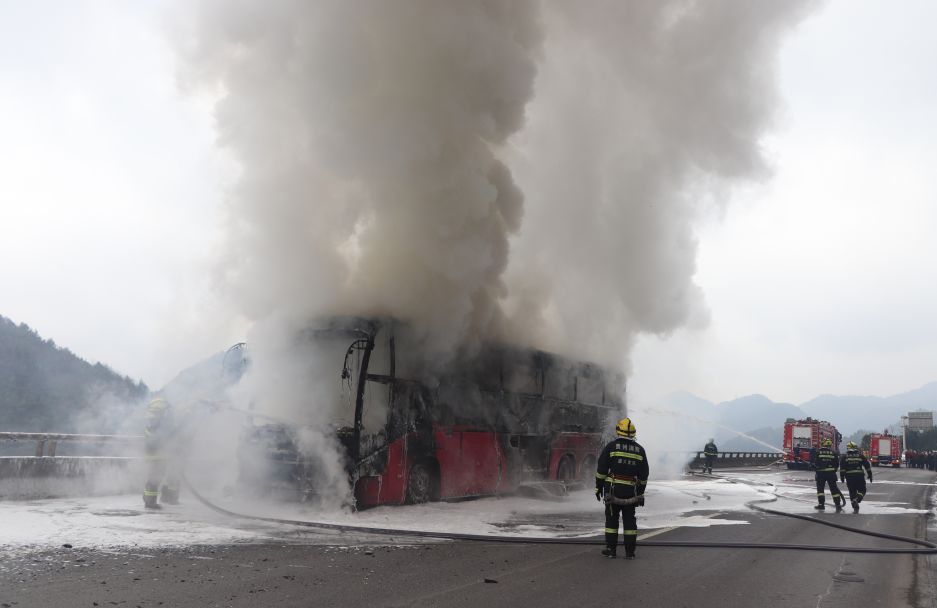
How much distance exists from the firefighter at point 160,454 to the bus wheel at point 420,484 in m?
3.41

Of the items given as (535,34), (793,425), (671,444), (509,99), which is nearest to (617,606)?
(509,99)

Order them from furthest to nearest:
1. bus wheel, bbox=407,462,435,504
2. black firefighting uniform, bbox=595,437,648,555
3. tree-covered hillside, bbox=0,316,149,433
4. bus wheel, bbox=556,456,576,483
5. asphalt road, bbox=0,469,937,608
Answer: tree-covered hillside, bbox=0,316,149,433, bus wheel, bbox=556,456,576,483, bus wheel, bbox=407,462,435,504, black firefighting uniform, bbox=595,437,648,555, asphalt road, bbox=0,469,937,608

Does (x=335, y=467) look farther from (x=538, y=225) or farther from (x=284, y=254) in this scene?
(x=538, y=225)

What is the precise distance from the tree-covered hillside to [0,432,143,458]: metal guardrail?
10.6 metres

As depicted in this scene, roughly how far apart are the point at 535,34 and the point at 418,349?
668 cm

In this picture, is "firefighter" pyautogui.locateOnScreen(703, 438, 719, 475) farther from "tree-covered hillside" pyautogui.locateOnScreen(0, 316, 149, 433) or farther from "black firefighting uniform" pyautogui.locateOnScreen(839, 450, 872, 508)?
"tree-covered hillside" pyautogui.locateOnScreen(0, 316, 149, 433)

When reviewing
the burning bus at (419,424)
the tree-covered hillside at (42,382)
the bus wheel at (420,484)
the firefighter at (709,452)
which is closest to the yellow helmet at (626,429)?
the burning bus at (419,424)

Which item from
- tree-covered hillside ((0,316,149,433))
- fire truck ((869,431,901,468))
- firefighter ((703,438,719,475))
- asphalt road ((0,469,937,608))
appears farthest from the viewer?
fire truck ((869,431,901,468))

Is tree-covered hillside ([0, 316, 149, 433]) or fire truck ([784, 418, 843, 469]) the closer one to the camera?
tree-covered hillside ([0, 316, 149, 433])

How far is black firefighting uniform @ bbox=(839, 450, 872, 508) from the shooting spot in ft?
38.9

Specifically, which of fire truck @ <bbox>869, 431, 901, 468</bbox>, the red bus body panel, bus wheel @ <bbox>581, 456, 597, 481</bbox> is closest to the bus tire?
bus wheel @ <bbox>581, 456, 597, 481</bbox>

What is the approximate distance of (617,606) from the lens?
15.8ft

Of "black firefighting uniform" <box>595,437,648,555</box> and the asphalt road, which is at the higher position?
"black firefighting uniform" <box>595,437,648,555</box>

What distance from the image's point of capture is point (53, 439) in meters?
11.0
